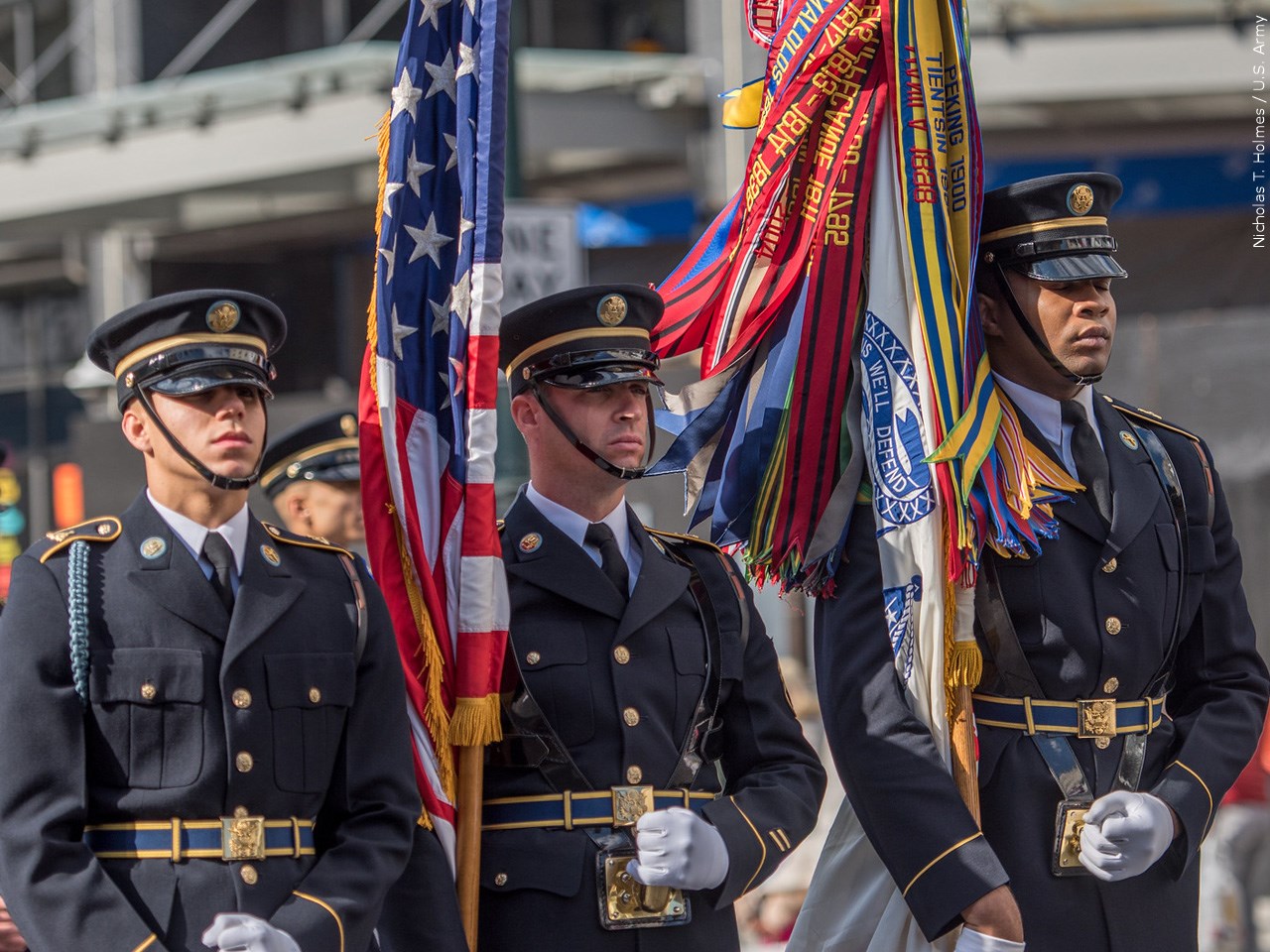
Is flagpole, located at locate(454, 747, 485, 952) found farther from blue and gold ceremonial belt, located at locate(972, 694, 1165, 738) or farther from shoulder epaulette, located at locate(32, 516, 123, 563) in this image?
blue and gold ceremonial belt, located at locate(972, 694, 1165, 738)

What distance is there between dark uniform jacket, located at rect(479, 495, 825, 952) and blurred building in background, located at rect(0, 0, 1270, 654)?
4.91 meters

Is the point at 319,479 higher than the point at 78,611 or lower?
higher

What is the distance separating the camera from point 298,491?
5.73 metres

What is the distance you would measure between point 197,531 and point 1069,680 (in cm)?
170

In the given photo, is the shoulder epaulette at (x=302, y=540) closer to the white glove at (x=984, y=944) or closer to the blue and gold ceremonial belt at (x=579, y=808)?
the blue and gold ceremonial belt at (x=579, y=808)

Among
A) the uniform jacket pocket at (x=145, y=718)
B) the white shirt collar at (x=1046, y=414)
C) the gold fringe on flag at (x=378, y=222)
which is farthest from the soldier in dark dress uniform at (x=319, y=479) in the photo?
the white shirt collar at (x=1046, y=414)

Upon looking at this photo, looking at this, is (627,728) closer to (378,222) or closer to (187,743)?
(187,743)

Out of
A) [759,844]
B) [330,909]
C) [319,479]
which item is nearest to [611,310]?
[759,844]

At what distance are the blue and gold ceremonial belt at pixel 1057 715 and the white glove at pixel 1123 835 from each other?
160 mm

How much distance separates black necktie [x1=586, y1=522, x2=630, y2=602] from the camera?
3.97 metres

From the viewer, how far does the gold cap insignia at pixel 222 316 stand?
362 centimetres

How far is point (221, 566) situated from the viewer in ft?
11.7

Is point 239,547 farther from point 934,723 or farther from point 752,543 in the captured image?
point 934,723

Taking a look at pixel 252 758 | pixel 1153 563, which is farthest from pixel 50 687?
pixel 1153 563
